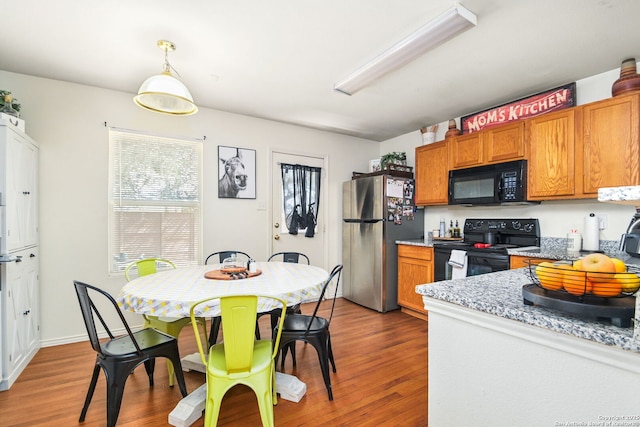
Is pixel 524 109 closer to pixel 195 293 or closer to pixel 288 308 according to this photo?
pixel 288 308

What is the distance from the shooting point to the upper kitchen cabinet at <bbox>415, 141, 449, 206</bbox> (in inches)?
142

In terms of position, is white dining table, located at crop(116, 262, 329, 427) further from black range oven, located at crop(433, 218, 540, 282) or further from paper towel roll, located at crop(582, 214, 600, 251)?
paper towel roll, located at crop(582, 214, 600, 251)

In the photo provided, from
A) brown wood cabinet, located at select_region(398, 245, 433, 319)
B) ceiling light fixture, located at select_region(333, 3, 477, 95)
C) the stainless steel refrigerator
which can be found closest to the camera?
ceiling light fixture, located at select_region(333, 3, 477, 95)

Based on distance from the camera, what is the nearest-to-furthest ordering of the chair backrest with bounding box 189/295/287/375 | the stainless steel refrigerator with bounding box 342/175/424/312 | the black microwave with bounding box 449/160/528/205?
the chair backrest with bounding box 189/295/287/375, the black microwave with bounding box 449/160/528/205, the stainless steel refrigerator with bounding box 342/175/424/312

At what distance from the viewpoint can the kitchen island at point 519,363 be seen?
25.0 inches

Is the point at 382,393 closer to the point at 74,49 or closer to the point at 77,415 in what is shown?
the point at 77,415

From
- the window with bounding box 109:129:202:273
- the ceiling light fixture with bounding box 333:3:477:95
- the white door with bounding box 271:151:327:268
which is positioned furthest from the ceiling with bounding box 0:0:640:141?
the white door with bounding box 271:151:327:268

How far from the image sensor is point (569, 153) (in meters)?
2.56

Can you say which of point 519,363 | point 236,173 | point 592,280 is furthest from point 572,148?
point 236,173

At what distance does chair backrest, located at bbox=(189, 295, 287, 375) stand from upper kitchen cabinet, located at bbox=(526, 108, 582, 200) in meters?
2.74

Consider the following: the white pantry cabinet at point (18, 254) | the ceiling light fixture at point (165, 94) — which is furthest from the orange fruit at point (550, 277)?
the white pantry cabinet at point (18, 254)

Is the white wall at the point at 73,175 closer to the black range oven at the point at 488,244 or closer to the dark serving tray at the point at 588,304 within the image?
the black range oven at the point at 488,244

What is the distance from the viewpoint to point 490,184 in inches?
123

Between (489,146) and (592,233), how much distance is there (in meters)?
1.18
